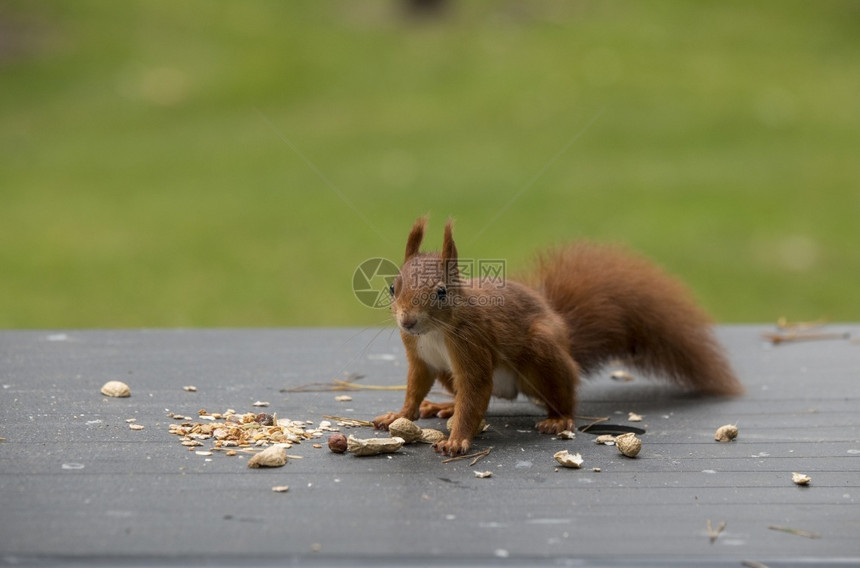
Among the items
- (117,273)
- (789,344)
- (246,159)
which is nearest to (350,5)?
(246,159)

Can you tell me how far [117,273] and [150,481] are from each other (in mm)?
4321

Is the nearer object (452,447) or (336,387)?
(452,447)

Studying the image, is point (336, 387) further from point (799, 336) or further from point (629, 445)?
point (799, 336)

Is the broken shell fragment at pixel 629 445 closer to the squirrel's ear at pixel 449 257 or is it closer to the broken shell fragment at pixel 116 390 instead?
the squirrel's ear at pixel 449 257

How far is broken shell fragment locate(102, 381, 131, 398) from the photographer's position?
1994 mm

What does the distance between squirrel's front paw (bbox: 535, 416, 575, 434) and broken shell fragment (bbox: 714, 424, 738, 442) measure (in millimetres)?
272

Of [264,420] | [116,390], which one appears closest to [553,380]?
[264,420]

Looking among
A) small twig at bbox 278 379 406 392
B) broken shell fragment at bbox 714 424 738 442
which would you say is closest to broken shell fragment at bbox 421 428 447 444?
small twig at bbox 278 379 406 392

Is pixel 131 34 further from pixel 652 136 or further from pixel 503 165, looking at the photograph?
pixel 652 136

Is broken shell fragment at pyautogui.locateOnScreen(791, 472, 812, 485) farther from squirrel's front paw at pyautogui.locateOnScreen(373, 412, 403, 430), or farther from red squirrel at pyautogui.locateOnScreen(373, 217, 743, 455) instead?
squirrel's front paw at pyautogui.locateOnScreen(373, 412, 403, 430)

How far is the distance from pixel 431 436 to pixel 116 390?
694 millimetres

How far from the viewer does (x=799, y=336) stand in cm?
280


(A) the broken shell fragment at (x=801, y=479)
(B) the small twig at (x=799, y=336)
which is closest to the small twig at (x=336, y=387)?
(A) the broken shell fragment at (x=801, y=479)

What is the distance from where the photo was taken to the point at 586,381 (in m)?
2.24
